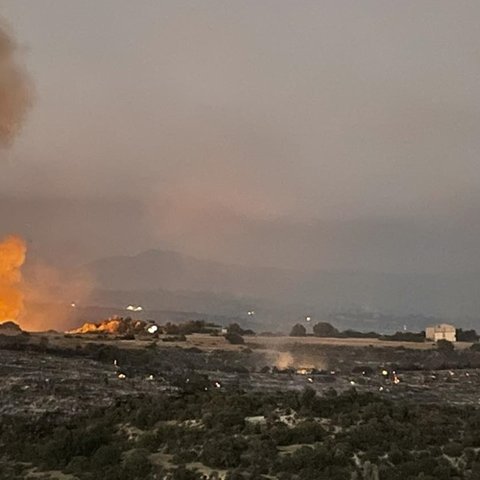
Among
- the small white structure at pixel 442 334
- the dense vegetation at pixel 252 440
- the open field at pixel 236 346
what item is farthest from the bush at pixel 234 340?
the dense vegetation at pixel 252 440

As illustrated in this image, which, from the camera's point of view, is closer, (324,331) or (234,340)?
(234,340)

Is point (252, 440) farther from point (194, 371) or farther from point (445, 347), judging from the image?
point (445, 347)

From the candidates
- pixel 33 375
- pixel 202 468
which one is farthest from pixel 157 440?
pixel 33 375

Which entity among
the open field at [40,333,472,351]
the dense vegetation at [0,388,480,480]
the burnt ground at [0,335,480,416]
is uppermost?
the open field at [40,333,472,351]

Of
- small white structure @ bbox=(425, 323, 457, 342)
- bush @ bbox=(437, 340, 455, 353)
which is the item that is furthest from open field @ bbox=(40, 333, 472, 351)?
small white structure @ bbox=(425, 323, 457, 342)

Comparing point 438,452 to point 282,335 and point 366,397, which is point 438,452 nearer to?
point 366,397

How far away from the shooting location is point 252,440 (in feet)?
92.8

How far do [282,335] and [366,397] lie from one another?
57660 mm

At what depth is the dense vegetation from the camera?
1004 inches

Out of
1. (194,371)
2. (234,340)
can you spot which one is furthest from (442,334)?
(194,371)

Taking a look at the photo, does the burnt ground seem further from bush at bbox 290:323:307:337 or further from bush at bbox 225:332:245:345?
bush at bbox 290:323:307:337

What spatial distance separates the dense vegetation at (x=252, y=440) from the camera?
25.5 metres

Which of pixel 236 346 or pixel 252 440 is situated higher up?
pixel 236 346

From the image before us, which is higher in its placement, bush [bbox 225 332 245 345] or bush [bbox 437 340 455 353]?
bush [bbox 437 340 455 353]
